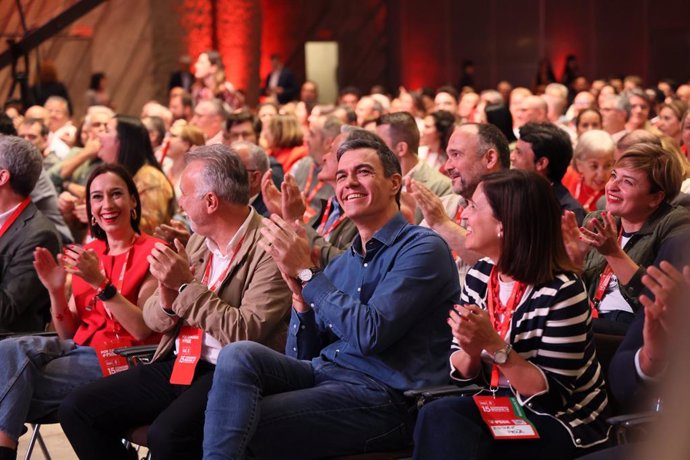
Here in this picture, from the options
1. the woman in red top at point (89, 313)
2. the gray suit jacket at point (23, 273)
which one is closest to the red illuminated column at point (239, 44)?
the gray suit jacket at point (23, 273)

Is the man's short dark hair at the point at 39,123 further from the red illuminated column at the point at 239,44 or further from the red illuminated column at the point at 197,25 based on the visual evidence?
the red illuminated column at the point at 239,44

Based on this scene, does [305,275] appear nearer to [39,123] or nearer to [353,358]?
[353,358]

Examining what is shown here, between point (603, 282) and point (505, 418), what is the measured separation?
132 cm

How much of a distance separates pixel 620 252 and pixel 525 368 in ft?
3.06

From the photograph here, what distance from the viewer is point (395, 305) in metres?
2.95

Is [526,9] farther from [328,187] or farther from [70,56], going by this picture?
[328,187]

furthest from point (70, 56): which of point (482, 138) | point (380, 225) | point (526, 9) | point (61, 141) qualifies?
point (380, 225)

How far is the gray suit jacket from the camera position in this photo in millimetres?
4168

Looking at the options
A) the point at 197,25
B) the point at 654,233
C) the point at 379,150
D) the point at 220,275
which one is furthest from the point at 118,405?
the point at 197,25

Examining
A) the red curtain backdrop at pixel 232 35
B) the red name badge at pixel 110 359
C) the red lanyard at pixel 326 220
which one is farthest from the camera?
the red curtain backdrop at pixel 232 35

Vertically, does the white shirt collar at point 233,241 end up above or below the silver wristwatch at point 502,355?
above

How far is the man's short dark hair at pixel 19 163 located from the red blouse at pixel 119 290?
1.89 ft

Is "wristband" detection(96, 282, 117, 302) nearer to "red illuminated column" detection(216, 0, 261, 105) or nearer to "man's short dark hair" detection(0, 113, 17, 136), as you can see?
"man's short dark hair" detection(0, 113, 17, 136)

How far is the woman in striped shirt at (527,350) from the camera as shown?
8.58 feet
